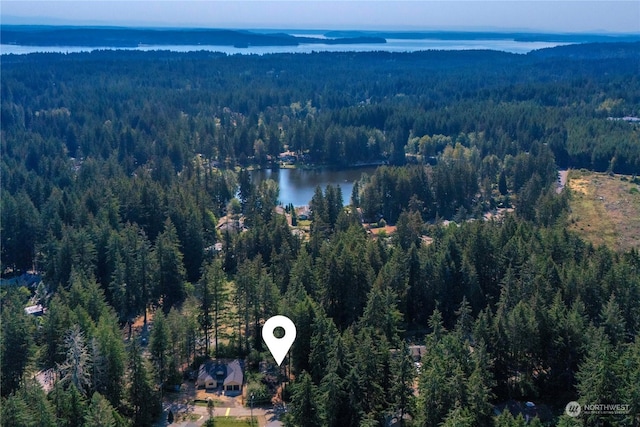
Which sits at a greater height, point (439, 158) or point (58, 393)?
point (58, 393)

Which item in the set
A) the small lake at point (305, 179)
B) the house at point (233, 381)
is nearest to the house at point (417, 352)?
the house at point (233, 381)

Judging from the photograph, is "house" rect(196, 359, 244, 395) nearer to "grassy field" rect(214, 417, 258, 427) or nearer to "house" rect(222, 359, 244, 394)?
"house" rect(222, 359, 244, 394)

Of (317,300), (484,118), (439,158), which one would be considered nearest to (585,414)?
(317,300)

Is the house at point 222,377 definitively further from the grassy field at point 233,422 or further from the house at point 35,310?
the house at point 35,310

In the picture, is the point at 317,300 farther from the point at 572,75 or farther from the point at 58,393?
the point at 572,75

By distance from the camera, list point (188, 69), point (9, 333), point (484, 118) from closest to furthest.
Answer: point (9, 333) < point (484, 118) < point (188, 69)

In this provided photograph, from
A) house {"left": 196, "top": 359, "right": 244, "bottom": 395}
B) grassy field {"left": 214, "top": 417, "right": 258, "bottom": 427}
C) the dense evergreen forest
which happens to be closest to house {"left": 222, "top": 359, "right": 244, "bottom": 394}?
house {"left": 196, "top": 359, "right": 244, "bottom": 395}

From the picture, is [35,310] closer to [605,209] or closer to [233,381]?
[233,381]
